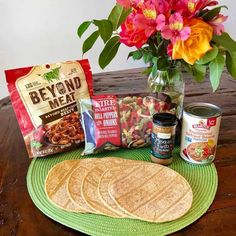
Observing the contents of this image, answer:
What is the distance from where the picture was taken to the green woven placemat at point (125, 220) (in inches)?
22.6

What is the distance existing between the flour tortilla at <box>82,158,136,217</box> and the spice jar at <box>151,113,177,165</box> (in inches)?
2.8

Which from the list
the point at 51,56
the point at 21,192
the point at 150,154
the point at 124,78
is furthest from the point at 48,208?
the point at 51,56

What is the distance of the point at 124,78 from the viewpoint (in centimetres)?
134

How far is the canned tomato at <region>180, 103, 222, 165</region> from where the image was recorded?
2.35 ft

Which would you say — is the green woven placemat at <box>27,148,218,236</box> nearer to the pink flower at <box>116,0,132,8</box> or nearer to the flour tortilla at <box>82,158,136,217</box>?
the flour tortilla at <box>82,158,136,217</box>

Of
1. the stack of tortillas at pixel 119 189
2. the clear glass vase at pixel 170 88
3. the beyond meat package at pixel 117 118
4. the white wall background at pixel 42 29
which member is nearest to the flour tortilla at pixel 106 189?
the stack of tortillas at pixel 119 189

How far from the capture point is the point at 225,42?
0.72 m

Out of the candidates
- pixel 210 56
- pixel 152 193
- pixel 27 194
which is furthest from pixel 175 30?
pixel 27 194

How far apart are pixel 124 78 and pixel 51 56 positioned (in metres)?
1.03

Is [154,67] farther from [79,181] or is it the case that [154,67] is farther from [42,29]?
[42,29]

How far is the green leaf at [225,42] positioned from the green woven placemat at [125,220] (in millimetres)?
304

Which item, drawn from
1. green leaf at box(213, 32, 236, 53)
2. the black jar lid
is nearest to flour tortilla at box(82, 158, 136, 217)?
the black jar lid

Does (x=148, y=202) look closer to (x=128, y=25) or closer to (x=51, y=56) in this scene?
(x=128, y=25)

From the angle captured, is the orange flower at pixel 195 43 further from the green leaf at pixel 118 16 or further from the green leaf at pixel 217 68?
the green leaf at pixel 118 16
